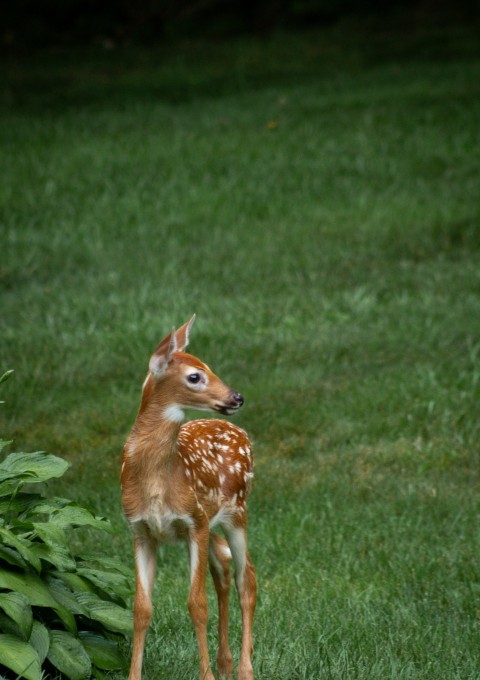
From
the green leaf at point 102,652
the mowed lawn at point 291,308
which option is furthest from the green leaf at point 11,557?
the mowed lawn at point 291,308

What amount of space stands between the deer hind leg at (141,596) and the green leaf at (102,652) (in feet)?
1.27

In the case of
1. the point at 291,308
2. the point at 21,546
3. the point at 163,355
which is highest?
the point at 163,355

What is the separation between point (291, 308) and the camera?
10.8 metres

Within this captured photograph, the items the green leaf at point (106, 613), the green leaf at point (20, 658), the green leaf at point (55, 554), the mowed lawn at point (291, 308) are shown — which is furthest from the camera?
the mowed lawn at point (291, 308)

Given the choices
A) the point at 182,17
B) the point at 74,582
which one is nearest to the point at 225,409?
the point at 74,582

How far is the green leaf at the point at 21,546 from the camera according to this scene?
14.4ft

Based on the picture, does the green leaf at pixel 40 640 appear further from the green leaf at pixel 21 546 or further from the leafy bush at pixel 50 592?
the green leaf at pixel 21 546

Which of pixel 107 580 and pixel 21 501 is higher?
pixel 21 501

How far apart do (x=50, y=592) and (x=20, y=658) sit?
36 centimetres

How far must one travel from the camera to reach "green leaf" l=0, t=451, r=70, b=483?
4.75m

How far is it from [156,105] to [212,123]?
1.59 metres

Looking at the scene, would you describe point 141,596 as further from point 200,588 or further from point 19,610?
point 19,610

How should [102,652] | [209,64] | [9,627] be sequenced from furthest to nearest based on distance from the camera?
[209,64] → [102,652] → [9,627]

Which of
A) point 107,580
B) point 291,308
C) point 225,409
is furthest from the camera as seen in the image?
point 291,308
